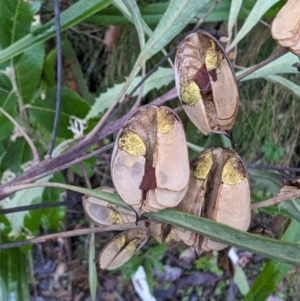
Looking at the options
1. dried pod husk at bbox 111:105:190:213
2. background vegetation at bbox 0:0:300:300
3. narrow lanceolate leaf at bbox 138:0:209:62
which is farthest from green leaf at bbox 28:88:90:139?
dried pod husk at bbox 111:105:190:213

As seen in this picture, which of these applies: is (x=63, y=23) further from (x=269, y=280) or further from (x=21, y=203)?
(x=269, y=280)

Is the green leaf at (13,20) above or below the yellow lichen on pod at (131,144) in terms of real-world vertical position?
above

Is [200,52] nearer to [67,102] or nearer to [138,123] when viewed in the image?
[138,123]

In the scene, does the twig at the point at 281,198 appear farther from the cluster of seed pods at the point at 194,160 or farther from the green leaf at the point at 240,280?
the green leaf at the point at 240,280

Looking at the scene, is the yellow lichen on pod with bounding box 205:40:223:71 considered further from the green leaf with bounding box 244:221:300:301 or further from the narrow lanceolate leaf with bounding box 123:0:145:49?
the green leaf with bounding box 244:221:300:301

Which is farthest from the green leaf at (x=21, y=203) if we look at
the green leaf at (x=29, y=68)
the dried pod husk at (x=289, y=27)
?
the dried pod husk at (x=289, y=27)

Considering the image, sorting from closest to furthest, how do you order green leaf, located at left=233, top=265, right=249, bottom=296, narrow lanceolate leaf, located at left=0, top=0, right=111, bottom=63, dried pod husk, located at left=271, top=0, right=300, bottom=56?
Result: dried pod husk, located at left=271, top=0, right=300, bottom=56
narrow lanceolate leaf, located at left=0, top=0, right=111, bottom=63
green leaf, located at left=233, top=265, right=249, bottom=296
